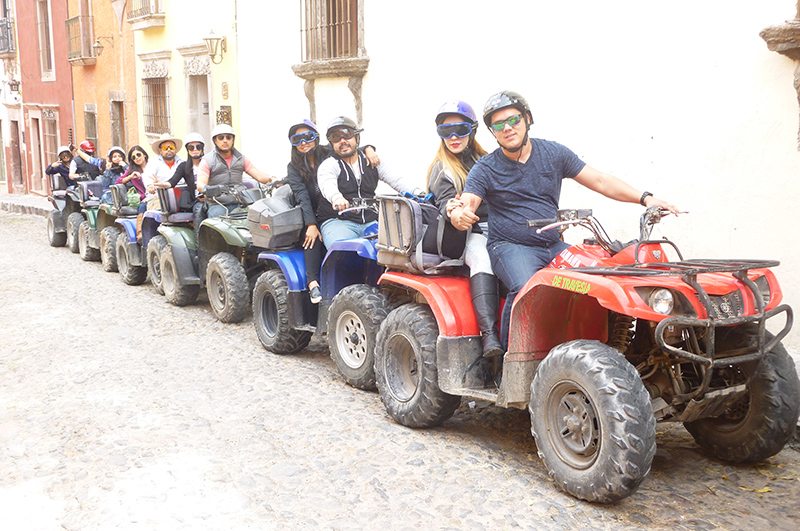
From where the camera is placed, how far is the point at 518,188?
443cm

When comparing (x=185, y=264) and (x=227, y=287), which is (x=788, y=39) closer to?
(x=227, y=287)

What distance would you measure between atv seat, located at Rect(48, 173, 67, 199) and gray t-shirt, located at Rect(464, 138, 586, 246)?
1085 centimetres

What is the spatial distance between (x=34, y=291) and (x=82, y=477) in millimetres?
6033

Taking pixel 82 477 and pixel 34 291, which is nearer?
pixel 82 477

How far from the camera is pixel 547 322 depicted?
4.18 m

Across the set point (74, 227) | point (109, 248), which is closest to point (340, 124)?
point (109, 248)

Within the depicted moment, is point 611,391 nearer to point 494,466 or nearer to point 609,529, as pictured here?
point 609,529

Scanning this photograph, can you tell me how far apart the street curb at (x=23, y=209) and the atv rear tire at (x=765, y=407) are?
19228 mm

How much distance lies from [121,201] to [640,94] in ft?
22.8

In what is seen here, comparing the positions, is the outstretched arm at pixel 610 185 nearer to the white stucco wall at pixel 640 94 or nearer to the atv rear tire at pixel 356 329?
the atv rear tire at pixel 356 329

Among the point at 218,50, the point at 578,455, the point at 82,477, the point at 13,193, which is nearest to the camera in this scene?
the point at 578,455

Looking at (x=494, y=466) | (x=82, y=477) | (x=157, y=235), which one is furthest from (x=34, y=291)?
(x=494, y=466)

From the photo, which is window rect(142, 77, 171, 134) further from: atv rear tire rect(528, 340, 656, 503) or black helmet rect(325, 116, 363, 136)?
atv rear tire rect(528, 340, 656, 503)

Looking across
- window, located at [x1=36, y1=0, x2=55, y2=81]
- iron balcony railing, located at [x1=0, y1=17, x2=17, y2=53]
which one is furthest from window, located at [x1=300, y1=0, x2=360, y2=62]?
iron balcony railing, located at [x1=0, y1=17, x2=17, y2=53]
